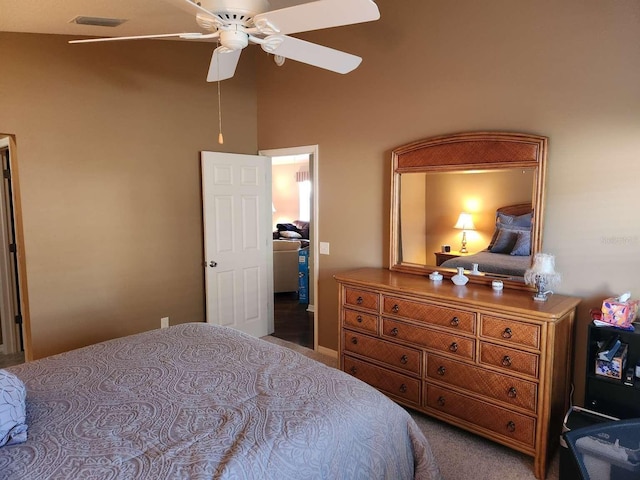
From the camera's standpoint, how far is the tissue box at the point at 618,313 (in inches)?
90.4

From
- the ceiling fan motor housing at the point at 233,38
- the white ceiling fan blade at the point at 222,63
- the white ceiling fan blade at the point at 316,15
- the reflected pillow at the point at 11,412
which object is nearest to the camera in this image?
the reflected pillow at the point at 11,412

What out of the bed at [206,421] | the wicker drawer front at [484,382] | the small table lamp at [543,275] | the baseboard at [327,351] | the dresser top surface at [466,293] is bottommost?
the baseboard at [327,351]

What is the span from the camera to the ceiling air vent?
289 centimetres

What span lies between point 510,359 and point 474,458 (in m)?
0.65

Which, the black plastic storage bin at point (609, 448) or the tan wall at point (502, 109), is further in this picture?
the tan wall at point (502, 109)

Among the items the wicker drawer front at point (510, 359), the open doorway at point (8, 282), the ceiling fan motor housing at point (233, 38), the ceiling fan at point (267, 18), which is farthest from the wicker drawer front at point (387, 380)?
the open doorway at point (8, 282)

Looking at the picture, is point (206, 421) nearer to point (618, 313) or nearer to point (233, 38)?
point (233, 38)

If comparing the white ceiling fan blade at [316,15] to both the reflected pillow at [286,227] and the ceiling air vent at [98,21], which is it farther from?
the reflected pillow at [286,227]

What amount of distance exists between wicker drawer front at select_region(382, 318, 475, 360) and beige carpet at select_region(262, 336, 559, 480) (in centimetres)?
56

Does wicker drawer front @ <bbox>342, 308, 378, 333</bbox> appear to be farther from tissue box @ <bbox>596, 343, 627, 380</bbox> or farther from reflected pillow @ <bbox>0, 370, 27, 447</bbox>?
reflected pillow @ <bbox>0, 370, 27, 447</bbox>

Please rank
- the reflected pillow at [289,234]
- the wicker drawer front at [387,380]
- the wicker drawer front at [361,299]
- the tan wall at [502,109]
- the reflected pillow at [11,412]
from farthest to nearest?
the reflected pillow at [289,234] < the wicker drawer front at [361,299] < the wicker drawer front at [387,380] < the tan wall at [502,109] < the reflected pillow at [11,412]

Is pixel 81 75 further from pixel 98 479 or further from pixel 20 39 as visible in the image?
pixel 98 479

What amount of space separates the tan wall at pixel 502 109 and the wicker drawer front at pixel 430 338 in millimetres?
750

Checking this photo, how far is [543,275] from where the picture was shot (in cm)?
259
